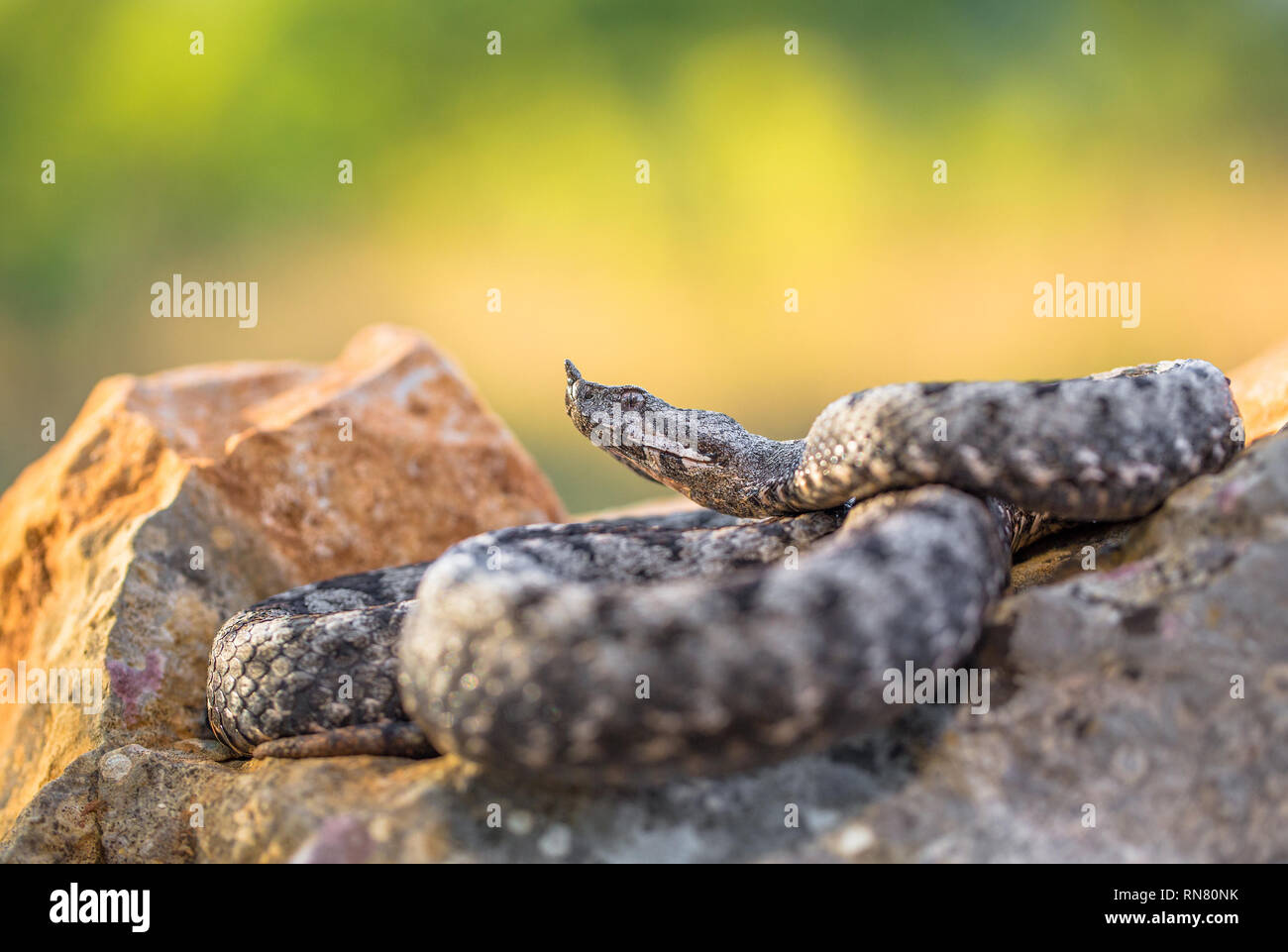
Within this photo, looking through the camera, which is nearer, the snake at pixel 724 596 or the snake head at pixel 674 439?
the snake at pixel 724 596

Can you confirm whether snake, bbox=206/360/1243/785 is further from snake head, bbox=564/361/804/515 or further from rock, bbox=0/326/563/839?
rock, bbox=0/326/563/839

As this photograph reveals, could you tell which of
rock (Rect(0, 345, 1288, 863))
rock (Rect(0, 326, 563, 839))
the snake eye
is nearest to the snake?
the snake eye

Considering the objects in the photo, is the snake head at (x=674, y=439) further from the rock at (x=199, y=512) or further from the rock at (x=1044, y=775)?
the rock at (x=199, y=512)

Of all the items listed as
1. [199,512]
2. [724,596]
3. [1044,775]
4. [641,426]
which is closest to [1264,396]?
[1044,775]

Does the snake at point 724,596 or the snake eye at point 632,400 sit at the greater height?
the snake eye at point 632,400

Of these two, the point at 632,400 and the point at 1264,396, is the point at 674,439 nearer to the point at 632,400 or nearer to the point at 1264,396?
the point at 632,400

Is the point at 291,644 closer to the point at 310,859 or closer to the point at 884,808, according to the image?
the point at 310,859

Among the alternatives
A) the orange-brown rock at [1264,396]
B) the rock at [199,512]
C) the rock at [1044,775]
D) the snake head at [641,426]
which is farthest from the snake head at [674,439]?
the orange-brown rock at [1264,396]

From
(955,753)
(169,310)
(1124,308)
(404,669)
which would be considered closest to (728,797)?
(955,753)
